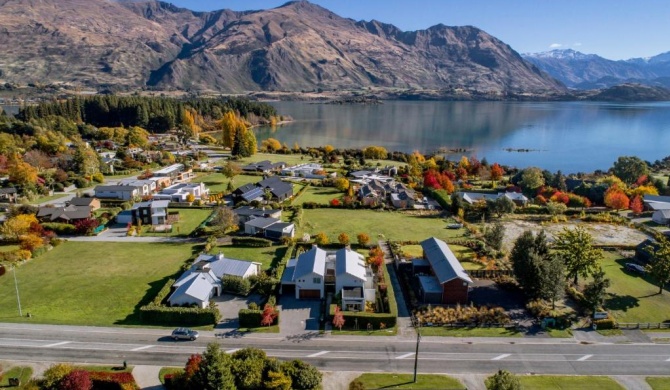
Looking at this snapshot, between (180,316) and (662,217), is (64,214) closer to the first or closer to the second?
(180,316)

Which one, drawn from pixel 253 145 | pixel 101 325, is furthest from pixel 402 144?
pixel 101 325

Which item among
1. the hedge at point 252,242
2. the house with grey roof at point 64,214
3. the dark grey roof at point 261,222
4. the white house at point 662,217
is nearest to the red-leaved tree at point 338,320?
the hedge at point 252,242

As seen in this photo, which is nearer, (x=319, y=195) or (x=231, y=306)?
(x=231, y=306)

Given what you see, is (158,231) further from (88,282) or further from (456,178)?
(456,178)

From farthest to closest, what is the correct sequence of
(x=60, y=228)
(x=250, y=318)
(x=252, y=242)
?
1. (x=60, y=228)
2. (x=252, y=242)
3. (x=250, y=318)

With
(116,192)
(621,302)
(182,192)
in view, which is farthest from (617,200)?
(116,192)

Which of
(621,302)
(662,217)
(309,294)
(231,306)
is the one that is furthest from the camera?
(662,217)

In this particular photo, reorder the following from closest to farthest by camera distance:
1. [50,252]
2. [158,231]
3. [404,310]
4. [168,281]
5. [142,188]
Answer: [404,310] < [168,281] < [50,252] < [158,231] < [142,188]
